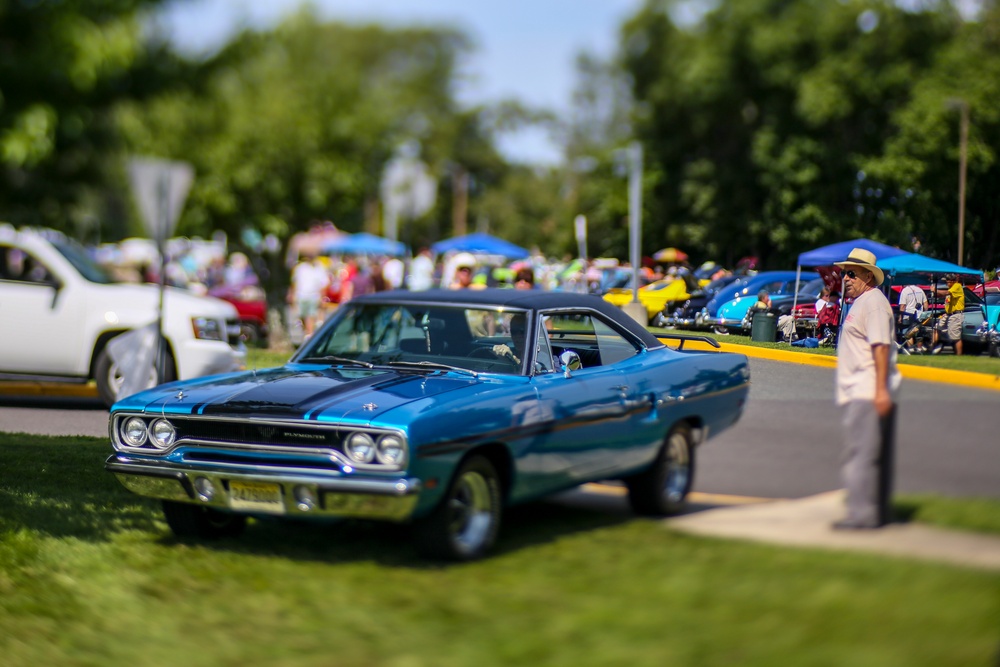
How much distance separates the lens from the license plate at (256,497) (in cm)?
637

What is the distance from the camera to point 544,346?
7.26m

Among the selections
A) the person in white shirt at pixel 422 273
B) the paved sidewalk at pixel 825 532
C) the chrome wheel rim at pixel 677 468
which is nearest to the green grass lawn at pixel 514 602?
the paved sidewalk at pixel 825 532

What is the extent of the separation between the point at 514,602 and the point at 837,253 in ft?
10.0

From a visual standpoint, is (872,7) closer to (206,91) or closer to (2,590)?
(206,91)

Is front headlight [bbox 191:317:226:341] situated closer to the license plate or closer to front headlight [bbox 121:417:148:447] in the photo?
front headlight [bbox 121:417:148:447]

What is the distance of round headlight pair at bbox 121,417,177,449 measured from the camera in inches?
270

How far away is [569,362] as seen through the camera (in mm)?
7047

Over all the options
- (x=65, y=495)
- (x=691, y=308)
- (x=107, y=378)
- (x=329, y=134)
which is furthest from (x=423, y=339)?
(x=329, y=134)

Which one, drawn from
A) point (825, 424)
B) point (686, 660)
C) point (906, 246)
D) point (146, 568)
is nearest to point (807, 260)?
point (906, 246)

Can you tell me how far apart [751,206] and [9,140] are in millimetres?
5268

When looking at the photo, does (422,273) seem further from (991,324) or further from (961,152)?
(991,324)

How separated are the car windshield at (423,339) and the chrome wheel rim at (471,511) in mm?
805

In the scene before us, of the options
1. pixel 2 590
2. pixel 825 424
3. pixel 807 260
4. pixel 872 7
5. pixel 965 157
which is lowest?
pixel 2 590

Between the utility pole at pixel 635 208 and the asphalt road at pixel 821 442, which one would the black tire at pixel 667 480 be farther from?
the utility pole at pixel 635 208
